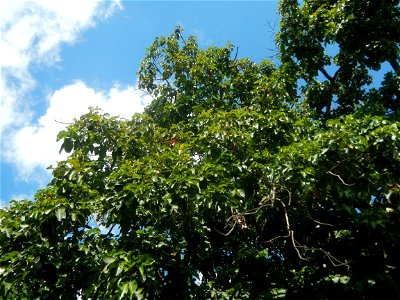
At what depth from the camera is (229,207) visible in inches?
226

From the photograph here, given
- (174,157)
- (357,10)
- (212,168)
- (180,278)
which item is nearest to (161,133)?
(174,157)

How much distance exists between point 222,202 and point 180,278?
1204mm

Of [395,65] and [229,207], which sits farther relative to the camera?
[395,65]

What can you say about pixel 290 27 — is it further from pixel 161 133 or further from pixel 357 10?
pixel 161 133

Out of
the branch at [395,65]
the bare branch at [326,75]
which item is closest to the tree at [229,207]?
the branch at [395,65]

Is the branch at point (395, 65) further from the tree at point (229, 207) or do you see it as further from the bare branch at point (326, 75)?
the bare branch at point (326, 75)

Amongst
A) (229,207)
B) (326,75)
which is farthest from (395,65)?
(229,207)

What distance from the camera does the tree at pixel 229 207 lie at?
16.5ft

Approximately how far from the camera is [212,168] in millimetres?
5438

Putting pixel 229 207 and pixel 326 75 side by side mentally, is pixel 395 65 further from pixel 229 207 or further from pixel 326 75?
pixel 229 207

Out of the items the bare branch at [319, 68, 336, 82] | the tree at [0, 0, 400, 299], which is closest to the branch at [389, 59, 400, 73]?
the tree at [0, 0, 400, 299]

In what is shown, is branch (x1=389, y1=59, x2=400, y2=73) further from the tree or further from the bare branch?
the bare branch

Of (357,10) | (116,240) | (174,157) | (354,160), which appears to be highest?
(357,10)

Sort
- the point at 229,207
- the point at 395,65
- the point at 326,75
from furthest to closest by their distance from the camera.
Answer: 1. the point at 326,75
2. the point at 395,65
3. the point at 229,207
